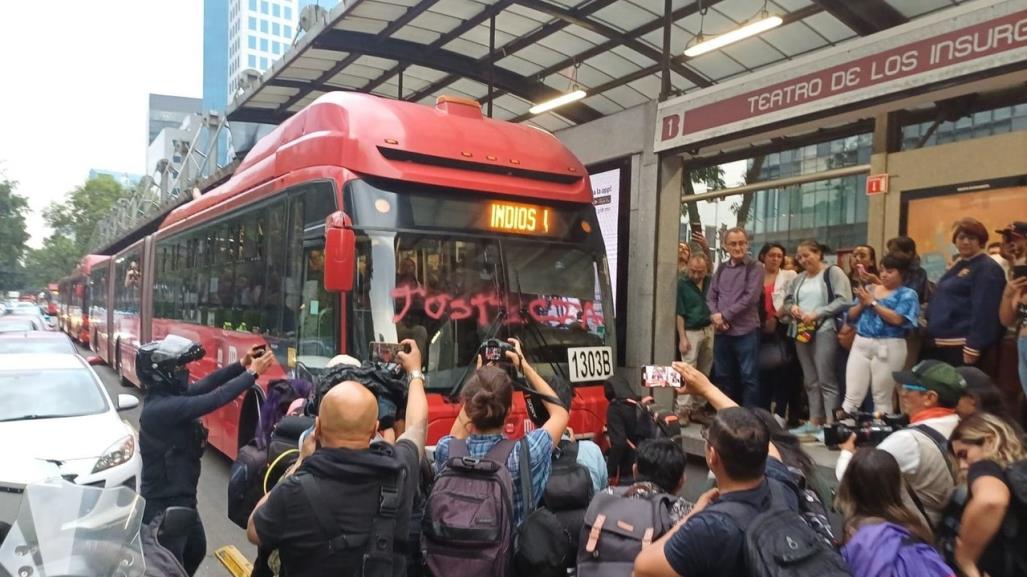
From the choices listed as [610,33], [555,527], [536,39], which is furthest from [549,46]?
[555,527]

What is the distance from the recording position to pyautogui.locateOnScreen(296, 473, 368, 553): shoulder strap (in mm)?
2461

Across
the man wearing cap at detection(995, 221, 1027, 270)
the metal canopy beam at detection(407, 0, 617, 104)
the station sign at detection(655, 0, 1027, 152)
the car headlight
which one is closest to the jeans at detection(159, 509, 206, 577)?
the car headlight

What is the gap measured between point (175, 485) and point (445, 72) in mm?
9042

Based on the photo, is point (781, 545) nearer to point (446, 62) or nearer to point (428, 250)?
point (428, 250)

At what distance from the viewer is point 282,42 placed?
413 ft

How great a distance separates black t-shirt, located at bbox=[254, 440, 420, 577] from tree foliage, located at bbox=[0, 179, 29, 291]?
49.8 meters

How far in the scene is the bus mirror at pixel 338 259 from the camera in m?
5.11

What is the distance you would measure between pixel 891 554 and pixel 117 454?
562 cm

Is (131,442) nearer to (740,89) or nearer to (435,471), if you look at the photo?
(435,471)

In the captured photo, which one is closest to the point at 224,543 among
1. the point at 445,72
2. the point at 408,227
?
the point at 408,227

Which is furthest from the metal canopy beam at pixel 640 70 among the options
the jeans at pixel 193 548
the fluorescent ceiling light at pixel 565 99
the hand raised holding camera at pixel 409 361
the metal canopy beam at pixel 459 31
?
the jeans at pixel 193 548

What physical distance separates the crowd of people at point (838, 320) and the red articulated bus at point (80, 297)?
17.7 m

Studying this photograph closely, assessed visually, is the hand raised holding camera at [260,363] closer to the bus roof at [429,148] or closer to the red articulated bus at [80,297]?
the bus roof at [429,148]

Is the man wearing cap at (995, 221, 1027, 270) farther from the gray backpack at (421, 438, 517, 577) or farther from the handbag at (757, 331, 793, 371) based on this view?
the gray backpack at (421, 438, 517, 577)
